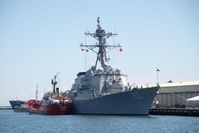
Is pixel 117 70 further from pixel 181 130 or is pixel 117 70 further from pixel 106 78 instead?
pixel 181 130

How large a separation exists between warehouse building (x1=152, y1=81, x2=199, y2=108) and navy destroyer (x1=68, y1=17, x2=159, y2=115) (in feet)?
40.1

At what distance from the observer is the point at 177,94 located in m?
78.1

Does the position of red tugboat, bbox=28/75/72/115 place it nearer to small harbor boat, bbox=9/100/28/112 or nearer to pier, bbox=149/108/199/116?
pier, bbox=149/108/199/116

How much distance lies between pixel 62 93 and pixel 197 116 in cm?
3346

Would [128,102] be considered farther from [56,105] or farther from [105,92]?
[56,105]

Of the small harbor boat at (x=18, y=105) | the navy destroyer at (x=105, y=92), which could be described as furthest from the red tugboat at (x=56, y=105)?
the small harbor boat at (x=18, y=105)

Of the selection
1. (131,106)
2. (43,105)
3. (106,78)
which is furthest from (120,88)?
(43,105)

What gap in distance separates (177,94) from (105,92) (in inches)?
700

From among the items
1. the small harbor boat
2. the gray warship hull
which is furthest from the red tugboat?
the small harbor boat

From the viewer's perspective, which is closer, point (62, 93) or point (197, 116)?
point (197, 116)

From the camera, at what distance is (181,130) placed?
4112 centimetres

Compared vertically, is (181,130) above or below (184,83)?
below

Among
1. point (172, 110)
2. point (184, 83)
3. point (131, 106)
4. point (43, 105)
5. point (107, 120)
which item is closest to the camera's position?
point (107, 120)

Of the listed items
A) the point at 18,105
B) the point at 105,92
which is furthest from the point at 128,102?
the point at 18,105
